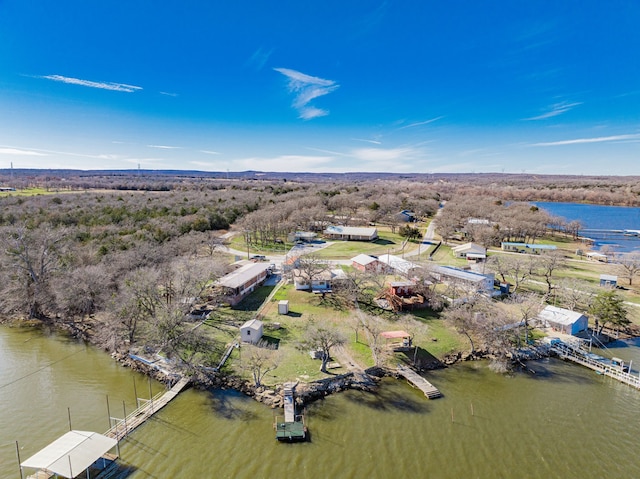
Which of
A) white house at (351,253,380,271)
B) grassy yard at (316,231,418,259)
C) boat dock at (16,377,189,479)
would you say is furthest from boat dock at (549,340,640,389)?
boat dock at (16,377,189,479)

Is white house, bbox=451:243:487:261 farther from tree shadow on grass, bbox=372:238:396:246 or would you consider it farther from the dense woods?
tree shadow on grass, bbox=372:238:396:246

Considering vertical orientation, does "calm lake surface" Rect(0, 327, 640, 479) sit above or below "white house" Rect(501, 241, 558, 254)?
below

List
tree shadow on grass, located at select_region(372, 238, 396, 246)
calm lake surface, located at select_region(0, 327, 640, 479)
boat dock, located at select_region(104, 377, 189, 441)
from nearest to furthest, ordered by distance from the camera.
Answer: calm lake surface, located at select_region(0, 327, 640, 479)
boat dock, located at select_region(104, 377, 189, 441)
tree shadow on grass, located at select_region(372, 238, 396, 246)

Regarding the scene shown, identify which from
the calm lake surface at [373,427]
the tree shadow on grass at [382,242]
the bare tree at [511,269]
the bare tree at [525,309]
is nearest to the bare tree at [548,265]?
the bare tree at [511,269]

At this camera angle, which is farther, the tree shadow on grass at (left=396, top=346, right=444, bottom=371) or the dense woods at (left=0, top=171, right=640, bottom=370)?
the dense woods at (left=0, top=171, right=640, bottom=370)

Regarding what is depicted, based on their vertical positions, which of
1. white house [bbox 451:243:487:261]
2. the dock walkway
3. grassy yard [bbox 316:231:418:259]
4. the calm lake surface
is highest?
white house [bbox 451:243:487:261]

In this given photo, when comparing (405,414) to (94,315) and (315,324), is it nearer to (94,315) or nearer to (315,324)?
(315,324)

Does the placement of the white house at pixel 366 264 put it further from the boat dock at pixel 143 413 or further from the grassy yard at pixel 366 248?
the boat dock at pixel 143 413

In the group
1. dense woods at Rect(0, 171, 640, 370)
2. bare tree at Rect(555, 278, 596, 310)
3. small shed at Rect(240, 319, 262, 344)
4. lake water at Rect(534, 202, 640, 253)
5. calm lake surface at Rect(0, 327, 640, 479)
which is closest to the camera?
calm lake surface at Rect(0, 327, 640, 479)
